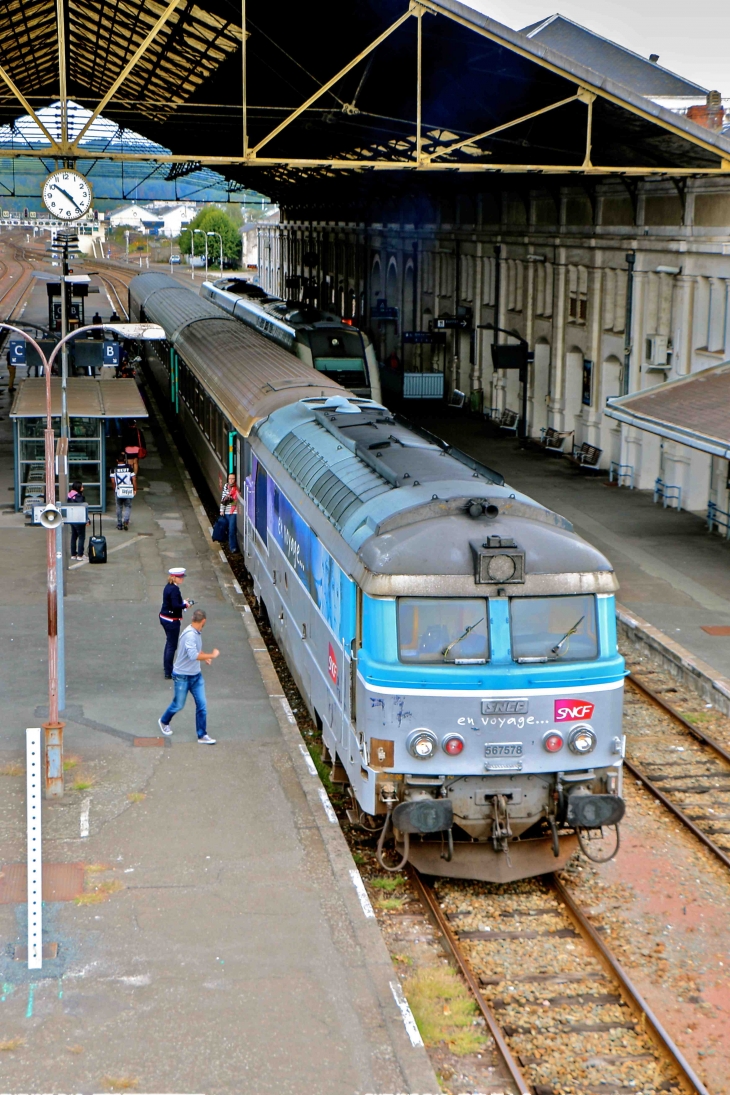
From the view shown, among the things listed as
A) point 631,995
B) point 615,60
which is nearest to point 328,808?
point 631,995

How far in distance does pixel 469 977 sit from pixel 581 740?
2.08m

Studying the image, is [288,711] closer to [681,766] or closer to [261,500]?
[261,500]

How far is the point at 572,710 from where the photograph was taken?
10.6 m

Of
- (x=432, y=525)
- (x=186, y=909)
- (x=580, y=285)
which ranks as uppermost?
(x=580, y=285)

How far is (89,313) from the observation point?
262ft

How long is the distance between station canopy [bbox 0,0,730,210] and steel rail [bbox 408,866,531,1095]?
14.4 meters

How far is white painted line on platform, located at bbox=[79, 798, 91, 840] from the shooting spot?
11.8 metres

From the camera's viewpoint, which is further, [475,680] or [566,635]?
[566,635]

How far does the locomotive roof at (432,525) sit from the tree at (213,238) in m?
122

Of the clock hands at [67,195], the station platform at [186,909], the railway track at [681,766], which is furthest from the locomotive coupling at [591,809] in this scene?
the clock hands at [67,195]

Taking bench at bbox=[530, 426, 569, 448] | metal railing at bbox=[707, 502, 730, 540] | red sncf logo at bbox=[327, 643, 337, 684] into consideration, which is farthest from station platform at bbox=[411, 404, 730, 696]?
red sncf logo at bbox=[327, 643, 337, 684]

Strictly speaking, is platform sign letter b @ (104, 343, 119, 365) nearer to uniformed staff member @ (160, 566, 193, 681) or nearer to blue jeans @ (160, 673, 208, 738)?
uniformed staff member @ (160, 566, 193, 681)

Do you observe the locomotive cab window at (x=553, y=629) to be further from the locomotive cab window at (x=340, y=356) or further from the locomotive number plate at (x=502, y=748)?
the locomotive cab window at (x=340, y=356)

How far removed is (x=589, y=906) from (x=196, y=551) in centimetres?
1408
